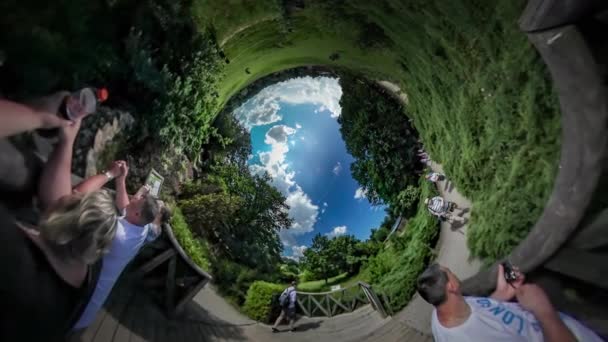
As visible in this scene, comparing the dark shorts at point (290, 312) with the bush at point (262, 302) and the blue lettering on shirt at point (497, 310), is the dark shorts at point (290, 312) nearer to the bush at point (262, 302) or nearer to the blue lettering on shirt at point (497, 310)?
the bush at point (262, 302)

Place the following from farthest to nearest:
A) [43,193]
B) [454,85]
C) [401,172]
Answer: [401,172] → [454,85] → [43,193]

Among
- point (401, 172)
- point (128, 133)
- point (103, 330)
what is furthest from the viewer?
point (401, 172)

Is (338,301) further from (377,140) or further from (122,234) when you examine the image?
(377,140)

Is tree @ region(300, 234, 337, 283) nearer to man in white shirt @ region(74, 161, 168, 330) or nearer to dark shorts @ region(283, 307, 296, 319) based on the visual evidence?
dark shorts @ region(283, 307, 296, 319)

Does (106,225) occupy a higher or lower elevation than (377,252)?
higher

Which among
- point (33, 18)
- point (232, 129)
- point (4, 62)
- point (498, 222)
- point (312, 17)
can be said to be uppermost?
point (312, 17)

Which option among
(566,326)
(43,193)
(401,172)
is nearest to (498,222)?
(566,326)

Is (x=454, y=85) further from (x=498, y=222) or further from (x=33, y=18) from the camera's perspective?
(x=33, y=18)

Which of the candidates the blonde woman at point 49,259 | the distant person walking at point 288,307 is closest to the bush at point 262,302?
the distant person walking at point 288,307
